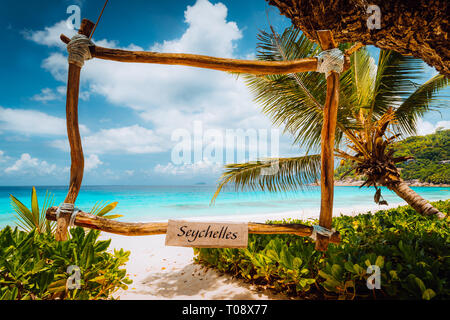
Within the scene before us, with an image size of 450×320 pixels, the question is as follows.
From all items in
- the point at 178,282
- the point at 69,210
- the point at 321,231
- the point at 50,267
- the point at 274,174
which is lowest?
the point at 178,282

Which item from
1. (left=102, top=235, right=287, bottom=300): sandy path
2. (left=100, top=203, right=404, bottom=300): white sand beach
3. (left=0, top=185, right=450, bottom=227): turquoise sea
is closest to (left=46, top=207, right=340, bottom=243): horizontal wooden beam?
(left=100, top=203, right=404, bottom=300): white sand beach

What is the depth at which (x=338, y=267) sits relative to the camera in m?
1.59

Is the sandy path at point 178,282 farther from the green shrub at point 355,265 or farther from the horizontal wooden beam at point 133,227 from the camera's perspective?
the horizontal wooden beam at point 133,227

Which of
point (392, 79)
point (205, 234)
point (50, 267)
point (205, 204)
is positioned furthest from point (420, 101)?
point (205, 204)

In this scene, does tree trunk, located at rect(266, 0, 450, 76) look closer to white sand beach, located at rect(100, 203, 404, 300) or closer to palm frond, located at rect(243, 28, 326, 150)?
palm frond, located at rect(243, 28, 326, 150)

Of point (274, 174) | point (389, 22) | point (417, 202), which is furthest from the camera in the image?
point (274, 174)

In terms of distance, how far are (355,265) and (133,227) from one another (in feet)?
5.32

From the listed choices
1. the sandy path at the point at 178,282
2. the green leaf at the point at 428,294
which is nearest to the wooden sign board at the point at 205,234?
the green leaf at the point at 428,294

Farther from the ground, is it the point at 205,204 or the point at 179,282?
the point at 179,282

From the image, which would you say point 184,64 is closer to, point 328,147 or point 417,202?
point 328,147

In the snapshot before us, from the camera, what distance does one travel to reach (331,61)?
63.3 inches
